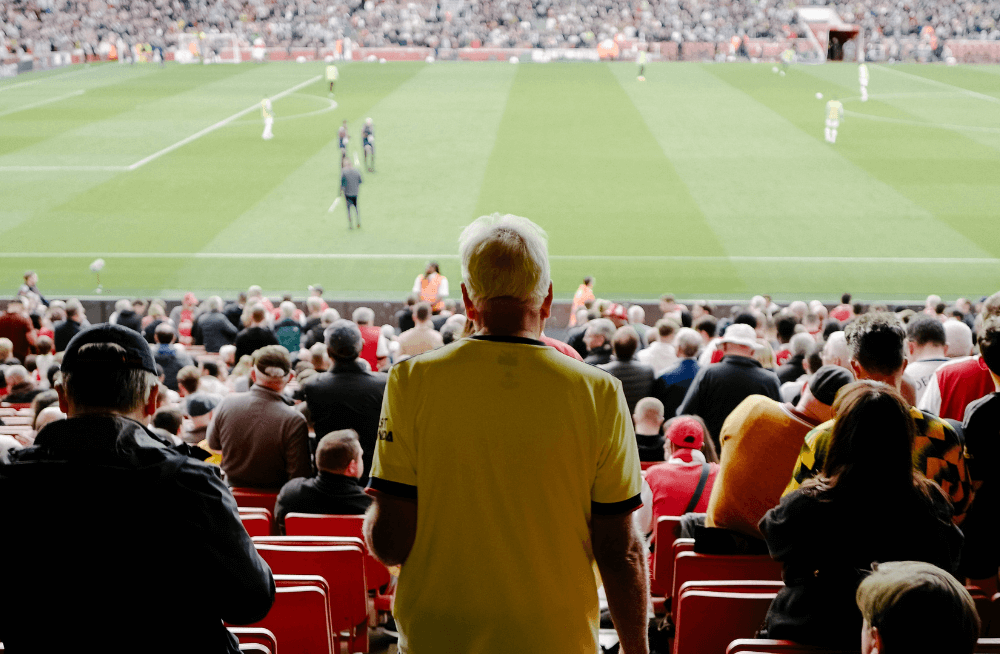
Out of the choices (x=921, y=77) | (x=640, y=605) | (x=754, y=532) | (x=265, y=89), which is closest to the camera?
(x=640, y=605)

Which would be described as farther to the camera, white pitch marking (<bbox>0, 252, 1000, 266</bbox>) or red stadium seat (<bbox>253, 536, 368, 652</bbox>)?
white pitch marking (<bbox>0, 252, 1000, 266</bbox>)

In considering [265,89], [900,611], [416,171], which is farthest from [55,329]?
[265,89]

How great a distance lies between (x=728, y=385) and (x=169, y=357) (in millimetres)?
5904

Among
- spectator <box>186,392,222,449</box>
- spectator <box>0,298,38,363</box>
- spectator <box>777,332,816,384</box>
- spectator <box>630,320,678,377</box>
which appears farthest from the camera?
spectator <box>0,298,38,363</box>

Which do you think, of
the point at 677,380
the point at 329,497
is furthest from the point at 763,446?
the point at 677,380

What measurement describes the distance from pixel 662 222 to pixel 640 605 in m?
17.3

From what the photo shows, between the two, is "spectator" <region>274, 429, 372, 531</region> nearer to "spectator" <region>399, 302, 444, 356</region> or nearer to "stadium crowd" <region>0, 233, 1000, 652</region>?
"stadium crowd" <region>0, 233, 1000, 652</region>

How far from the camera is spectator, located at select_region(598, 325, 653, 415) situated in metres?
7.72

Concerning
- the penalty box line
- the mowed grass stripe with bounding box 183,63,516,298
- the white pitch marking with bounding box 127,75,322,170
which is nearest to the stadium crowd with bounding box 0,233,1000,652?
the mowed grass stripe with bounding box 183,63,516,298

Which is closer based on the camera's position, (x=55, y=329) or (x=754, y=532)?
(x=754, y=532)

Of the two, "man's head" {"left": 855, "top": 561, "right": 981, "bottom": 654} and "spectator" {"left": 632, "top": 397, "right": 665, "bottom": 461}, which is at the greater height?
"man's head" {"left": 855, "top": 561, "right": 981, "bottom": 654}

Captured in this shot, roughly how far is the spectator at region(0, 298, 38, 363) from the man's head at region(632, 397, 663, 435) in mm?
8554

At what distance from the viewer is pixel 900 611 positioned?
244 cm

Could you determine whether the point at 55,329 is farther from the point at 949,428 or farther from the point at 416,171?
the point at 416,171
